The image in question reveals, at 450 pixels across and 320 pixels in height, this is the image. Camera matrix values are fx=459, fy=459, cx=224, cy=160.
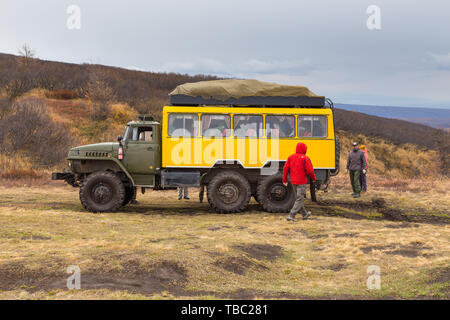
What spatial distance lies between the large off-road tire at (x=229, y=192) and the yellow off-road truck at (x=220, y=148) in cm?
3

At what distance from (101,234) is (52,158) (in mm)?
16010

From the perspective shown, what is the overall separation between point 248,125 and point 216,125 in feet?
2.85

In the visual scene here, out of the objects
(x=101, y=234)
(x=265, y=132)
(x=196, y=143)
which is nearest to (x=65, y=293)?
(x=101, y=234)

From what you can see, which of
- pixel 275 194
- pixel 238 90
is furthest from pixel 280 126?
pixel 275 194

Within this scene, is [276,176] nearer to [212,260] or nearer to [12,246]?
[212,260]

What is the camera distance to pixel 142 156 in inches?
491

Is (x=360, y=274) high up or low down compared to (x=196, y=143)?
down

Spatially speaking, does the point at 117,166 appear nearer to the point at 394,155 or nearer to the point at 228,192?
the point at 228,192

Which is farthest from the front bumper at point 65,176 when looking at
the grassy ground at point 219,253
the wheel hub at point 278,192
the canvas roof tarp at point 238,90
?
the wheel hub at point 278,192

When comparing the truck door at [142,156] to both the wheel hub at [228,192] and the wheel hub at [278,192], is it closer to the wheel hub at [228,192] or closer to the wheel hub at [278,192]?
the wheel hub at [228,192]

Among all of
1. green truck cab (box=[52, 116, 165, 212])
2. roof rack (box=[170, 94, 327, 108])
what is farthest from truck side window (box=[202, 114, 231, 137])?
green truck cab (box=[52, 116, 165, 212])

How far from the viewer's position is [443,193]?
1633 centimetres

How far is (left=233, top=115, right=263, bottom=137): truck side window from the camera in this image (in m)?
12.3

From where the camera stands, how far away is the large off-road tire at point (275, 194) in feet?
40.9
